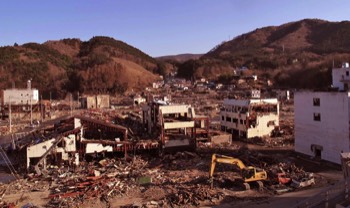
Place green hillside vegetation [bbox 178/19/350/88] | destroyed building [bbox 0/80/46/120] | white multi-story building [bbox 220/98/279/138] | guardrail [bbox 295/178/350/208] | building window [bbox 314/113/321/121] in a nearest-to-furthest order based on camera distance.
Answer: guardrail [bbox 295/178/350/208] → building window [bbox 314/113/321/121] → white multi-story building [bbox 220/98/279/138] → destroyed building [bbox 0/80/46/120] → green hillside vegetation [bbox 178/19/350/88]

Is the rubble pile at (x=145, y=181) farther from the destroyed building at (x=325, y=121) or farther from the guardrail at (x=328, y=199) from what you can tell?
the guardrail at (x=328, y=199)

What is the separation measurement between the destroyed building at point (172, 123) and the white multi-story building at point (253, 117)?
3.94 metres

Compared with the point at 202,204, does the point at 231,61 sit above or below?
above

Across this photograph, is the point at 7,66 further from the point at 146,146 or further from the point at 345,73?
the point at 345,73

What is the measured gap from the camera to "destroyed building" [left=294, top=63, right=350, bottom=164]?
20.1 m

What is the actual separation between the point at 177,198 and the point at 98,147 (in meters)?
9.31

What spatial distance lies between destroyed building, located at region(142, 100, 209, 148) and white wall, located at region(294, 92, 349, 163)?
711 centimetres

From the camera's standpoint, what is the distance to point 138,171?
776 inches

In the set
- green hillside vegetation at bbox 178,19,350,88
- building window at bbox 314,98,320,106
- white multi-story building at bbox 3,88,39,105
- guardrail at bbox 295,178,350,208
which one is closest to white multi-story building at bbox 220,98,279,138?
building window at bbox 314,98,320,106

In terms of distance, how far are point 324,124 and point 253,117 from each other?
8759mm

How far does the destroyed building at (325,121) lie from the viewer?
20.1 meters

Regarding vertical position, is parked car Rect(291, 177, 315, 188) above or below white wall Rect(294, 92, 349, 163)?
below

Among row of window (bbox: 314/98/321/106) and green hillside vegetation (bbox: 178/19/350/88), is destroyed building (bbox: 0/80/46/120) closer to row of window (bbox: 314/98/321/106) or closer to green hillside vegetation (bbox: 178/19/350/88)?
row of window (bbox: 314/98/321/106)

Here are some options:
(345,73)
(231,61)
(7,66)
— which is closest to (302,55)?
(231,61)
